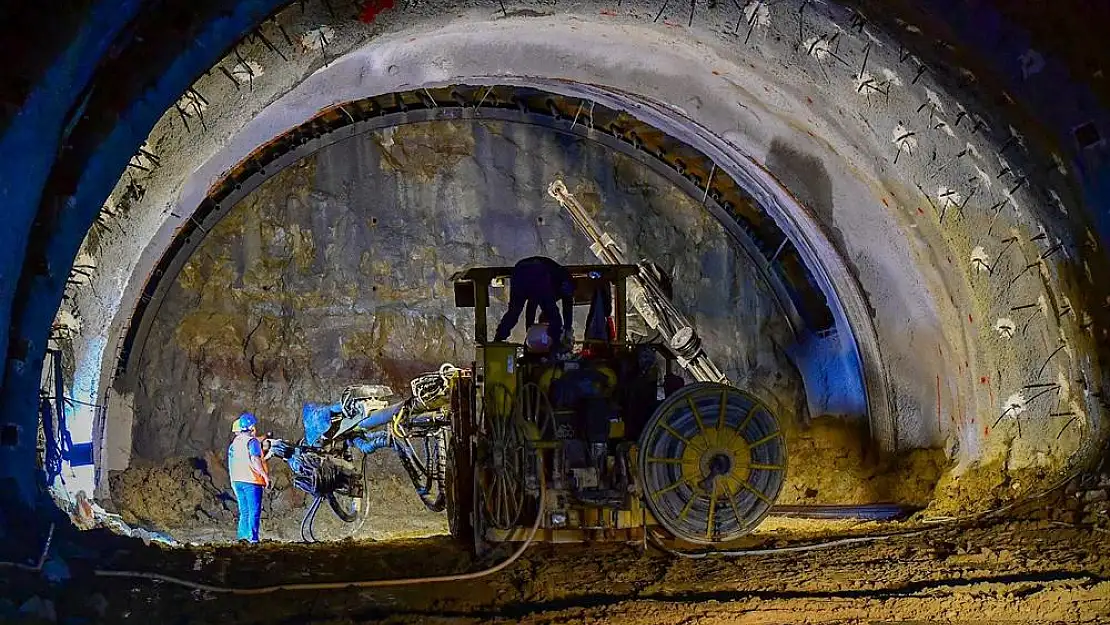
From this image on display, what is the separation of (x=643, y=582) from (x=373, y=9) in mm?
3292

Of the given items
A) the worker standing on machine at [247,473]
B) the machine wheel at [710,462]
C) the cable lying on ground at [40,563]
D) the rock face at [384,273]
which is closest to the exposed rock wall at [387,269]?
the rock face at [384,273]

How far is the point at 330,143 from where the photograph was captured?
8.45 meters

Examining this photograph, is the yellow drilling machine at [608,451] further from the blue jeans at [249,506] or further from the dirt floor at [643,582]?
the blue jeans at [249,506]

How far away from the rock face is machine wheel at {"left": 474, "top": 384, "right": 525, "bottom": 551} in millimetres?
4118

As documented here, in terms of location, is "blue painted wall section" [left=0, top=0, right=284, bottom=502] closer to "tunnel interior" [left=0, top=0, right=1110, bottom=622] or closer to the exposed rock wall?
"tunnel interior" [left=0, top=0, right=1110, bottom=622]

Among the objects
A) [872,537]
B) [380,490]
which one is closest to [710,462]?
[872,537]

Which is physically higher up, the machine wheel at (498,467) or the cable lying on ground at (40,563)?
the machine wheel at (498,467)

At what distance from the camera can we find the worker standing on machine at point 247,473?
8438mm

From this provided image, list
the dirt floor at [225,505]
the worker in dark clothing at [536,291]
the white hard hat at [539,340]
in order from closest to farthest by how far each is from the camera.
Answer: the white hard hat at [539,340]
the worker in dark clothing at [536,291]
the dirt floor at [225,505]

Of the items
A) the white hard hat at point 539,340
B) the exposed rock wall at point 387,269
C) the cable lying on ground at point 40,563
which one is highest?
the exposed rock wall at point 387,269

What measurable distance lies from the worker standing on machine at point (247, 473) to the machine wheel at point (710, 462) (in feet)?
16.6

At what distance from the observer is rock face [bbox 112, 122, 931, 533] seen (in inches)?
343

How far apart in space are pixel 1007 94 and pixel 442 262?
227 inches

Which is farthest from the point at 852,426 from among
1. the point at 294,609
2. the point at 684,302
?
the point at 294,609
